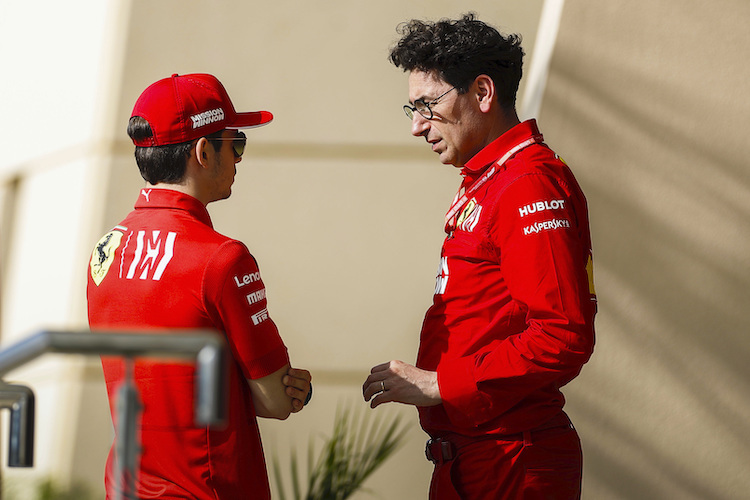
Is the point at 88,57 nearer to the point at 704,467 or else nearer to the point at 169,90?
the point at 169,90

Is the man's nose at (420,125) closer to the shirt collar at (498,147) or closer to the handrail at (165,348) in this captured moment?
the shirt collar at (498,147)

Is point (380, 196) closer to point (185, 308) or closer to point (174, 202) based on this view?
point (174, 202)

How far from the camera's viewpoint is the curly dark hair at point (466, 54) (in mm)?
2184

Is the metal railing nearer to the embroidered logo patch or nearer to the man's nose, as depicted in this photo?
the embroidered logo patch

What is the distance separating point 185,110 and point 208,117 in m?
0.06

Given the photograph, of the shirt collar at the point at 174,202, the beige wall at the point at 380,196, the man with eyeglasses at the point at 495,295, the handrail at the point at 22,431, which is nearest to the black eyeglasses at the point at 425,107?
the man with eyeglasses at the point at 495,295

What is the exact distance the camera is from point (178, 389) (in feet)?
6.23

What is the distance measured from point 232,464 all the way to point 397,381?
44 centimetres

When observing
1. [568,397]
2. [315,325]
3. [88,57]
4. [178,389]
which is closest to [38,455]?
[315,325]

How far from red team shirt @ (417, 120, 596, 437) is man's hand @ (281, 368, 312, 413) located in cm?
32

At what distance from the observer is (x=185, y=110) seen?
2014 millimetres

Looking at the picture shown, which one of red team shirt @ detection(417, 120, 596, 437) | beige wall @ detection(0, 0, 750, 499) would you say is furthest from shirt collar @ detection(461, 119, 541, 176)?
beige wall @ detection(0, 0, 750, 499)

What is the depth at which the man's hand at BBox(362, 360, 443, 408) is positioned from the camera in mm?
2049

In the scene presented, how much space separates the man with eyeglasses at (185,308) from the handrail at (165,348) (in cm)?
68
